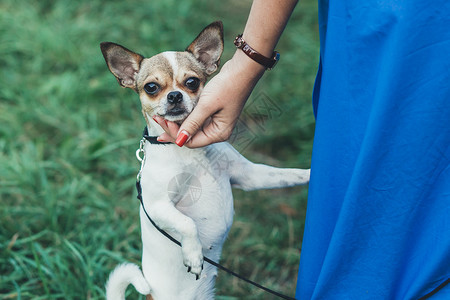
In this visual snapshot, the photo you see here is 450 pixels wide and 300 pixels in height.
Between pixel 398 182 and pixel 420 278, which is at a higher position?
pixel 398 182

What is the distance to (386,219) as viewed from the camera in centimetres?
135

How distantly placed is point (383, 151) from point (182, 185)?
677mm

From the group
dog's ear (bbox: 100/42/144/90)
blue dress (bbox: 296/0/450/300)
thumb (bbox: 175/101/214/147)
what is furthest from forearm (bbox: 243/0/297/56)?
dog's ear (bbox: 100/42/144/90)

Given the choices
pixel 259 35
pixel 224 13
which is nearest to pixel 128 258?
pixel 259 35

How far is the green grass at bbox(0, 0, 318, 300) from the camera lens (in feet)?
8.07

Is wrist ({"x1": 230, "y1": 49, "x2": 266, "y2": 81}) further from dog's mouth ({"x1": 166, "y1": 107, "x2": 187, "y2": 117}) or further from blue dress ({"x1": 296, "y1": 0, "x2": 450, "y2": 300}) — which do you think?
dog's mouth ({"x1": 166, "y1": 107, "x2": 187, "y2": 117})

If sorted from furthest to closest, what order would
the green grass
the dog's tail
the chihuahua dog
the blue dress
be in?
the green grass → the dog's tail → the chihuahua dog → the blue dress

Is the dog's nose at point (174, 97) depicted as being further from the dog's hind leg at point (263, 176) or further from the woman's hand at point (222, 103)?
the dog's hind leg at point (263, 176)

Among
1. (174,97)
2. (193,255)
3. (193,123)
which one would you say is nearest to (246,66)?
(193,123)

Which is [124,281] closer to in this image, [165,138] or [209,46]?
[165,138]

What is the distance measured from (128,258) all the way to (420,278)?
1607mm

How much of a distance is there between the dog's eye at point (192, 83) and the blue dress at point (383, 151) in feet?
1.64

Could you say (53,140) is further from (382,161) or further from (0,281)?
(382,161)

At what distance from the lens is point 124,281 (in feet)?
5.74
